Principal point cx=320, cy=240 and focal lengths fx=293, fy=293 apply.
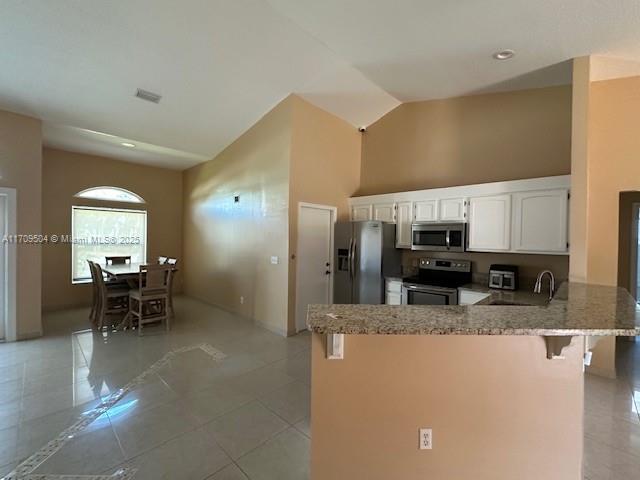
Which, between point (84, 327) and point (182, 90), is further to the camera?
point (84, 327)

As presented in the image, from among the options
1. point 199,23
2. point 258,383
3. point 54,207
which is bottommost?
point 258,383

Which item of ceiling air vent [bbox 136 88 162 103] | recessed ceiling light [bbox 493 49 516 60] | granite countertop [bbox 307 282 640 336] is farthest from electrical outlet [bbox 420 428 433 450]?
ceiling air vent [bbox 136 88 162 103]

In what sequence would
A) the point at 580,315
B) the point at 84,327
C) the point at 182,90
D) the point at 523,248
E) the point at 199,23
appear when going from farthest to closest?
1. the point at 84,327
2. the point at 182,90
3. the point at 523,248
4. the point at 199,23
5. the point at 580,315

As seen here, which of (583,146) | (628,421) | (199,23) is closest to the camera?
(628,421)

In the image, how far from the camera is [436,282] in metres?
4.08

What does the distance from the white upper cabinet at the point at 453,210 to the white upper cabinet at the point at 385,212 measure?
0.74m

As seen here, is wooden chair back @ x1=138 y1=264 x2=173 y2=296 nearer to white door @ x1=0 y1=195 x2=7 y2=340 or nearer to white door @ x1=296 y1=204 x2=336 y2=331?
white door @ x1=0 y1=195 x2=7 y2=340

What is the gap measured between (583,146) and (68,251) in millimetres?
8237

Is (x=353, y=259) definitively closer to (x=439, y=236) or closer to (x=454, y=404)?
(x=439, y=236)

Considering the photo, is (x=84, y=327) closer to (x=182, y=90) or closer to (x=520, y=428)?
(x=182, y=90)

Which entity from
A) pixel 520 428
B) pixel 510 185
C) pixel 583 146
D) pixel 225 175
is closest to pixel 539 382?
pixel 520 428

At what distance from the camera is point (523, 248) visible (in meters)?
3.51

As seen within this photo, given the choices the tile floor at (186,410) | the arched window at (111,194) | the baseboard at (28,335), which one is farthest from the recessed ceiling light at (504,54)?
the arched window at (111,194)

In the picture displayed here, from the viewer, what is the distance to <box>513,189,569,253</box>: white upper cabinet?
3262mm
